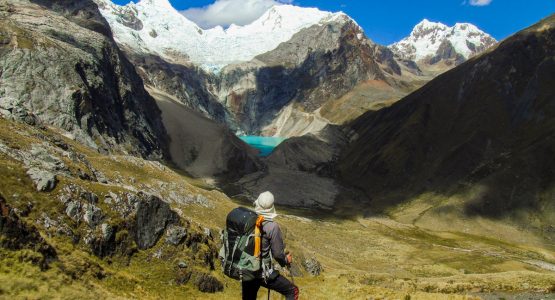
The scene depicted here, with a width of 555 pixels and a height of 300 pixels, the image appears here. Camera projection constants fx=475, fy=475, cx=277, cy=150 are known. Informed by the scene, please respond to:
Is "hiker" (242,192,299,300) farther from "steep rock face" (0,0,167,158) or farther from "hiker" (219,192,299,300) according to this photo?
"steep rock face" (0,0,167,158)

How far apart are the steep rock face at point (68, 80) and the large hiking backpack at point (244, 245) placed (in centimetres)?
10472

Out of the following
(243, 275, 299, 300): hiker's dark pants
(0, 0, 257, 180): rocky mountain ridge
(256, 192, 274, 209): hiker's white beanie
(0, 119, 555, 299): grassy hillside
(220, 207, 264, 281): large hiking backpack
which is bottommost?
(0, 119, 555, 299): grassy hillside

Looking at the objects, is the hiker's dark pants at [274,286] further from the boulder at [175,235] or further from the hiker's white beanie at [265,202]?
the boulder at [175,235]

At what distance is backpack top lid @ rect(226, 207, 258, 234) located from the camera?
43.0 ft

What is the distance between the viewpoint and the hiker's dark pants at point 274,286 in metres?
13.6

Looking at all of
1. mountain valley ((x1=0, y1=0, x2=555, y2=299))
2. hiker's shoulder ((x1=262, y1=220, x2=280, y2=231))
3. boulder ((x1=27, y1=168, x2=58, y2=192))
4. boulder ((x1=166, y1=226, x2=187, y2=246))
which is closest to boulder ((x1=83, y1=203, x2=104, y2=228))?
mountain valley ((x1=0, y1=0, x2=555, y2=299))

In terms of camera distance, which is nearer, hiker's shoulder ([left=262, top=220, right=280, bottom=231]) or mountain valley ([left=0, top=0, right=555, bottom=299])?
hiker's shoulder ([left=262, top=220, right=280, bottom=231])

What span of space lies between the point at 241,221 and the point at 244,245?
661 millimetres

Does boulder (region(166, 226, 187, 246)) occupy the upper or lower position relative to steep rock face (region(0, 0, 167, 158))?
lower

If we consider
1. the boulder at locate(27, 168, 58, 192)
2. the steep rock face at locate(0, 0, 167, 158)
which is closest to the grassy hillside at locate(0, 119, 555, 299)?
the boulder at locate(27, 168, 58, 192)

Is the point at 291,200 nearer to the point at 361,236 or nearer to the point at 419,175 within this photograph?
the point at 419,175

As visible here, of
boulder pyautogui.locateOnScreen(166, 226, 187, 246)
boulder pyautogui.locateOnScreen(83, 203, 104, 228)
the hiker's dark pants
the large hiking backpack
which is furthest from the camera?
boulder pyautogui.locateOnScreen(166, 226, 187, 246)

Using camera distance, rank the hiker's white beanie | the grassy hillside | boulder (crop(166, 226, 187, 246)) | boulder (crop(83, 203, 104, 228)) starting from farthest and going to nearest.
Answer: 1. boulder (crop(166, 226, 187, 246))
2. boulder (crop(83, 203, 104, 228))
3. the grassy hillside
4. the hiker's white beanie

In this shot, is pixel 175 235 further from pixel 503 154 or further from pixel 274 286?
pixel 503 154
